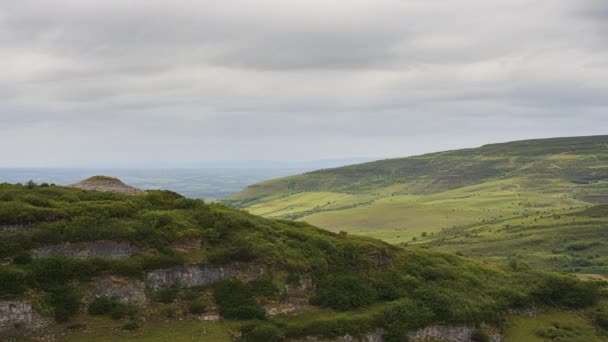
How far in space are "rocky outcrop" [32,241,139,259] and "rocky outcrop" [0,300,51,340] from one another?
483cm

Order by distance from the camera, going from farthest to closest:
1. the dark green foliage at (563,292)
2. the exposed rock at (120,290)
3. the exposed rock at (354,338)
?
the dark green foliage at (563,292)
the exposed rock at (354,338)
the exposed rock at (120,290)

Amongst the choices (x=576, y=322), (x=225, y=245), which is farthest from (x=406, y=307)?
(x=576, y=322)

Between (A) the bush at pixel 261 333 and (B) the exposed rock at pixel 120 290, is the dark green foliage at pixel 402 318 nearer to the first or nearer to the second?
(A) the bush at pixel 261 333

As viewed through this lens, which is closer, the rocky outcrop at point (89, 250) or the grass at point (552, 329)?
the rocky outcrop at point (89, 250)

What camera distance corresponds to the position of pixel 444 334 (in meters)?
50.3

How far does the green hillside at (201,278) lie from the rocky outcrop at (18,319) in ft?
0.23

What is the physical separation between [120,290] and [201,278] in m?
6.80

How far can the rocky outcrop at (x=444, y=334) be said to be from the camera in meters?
48.8

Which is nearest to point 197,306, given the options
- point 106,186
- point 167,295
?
point 167,295

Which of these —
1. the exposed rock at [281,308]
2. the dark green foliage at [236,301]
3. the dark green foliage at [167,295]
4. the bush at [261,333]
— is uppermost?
the dark green foliage at [167,295]

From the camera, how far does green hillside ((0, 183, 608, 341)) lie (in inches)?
1598

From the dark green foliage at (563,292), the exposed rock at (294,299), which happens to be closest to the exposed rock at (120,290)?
the exposed rock at (294,299)

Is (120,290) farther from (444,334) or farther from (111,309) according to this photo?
(444,334)

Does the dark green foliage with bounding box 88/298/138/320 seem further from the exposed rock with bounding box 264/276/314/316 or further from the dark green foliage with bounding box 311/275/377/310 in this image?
the dark green foliage with bounding box 311/275/377/310
